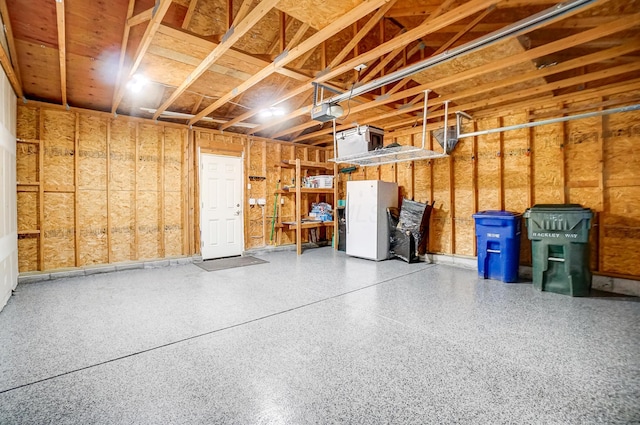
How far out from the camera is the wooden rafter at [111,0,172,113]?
7.79 ft

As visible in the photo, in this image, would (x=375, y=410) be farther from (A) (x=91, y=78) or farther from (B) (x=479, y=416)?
(A) (x=91, y=78)

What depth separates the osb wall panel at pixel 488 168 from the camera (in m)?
4.90

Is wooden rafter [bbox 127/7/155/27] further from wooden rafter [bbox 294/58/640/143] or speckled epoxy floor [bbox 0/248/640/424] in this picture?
wooden rafter [bbox 294/58/640/143]

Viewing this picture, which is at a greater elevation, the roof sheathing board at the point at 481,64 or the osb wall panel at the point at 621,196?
the roof sheathing board at the point at 481,64

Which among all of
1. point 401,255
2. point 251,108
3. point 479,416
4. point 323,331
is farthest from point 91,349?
point 401,255

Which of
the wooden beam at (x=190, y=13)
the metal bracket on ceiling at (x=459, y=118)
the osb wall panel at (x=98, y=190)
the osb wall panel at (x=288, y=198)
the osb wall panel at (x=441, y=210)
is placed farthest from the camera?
the osb wall panel at (x=288, y=198)

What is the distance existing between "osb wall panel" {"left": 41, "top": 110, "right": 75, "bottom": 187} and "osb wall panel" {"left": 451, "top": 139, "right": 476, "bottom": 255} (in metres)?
6.78

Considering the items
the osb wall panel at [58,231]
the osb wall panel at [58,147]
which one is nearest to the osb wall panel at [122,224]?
the osb wall panel at [58,231]

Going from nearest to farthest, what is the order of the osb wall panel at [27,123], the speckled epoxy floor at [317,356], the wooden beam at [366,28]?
1. the speckled epoxy floor at [317,356]
2. the wooden beam at [366,28]
3. the osb wall panel at [27,123]

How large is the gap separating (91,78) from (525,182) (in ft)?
22.2

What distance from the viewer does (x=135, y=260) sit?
5168 millimetres

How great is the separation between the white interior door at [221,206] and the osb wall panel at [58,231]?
2.06 meters

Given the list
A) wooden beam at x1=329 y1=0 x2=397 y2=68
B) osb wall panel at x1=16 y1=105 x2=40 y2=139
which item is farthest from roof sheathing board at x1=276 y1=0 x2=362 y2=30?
osb wall panel at x1=16 y1=105 x2=40 y2=139

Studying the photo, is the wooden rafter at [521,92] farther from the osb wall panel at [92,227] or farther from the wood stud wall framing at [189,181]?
the osb wall panel at [92,227]
